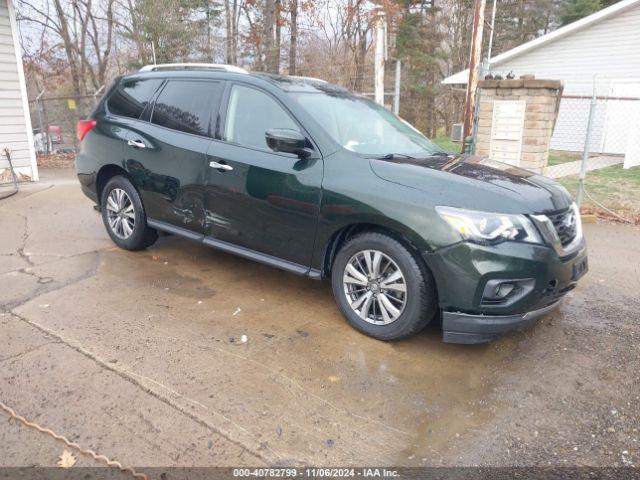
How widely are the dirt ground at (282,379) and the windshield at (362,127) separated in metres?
1.36

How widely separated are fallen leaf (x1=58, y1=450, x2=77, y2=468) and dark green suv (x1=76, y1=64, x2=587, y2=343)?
1947 mm

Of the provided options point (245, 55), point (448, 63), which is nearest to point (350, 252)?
point (245, 55)

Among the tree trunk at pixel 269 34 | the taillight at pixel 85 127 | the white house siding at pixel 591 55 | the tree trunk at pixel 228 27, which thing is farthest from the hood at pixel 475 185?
the tree trunk at pixel 228 27

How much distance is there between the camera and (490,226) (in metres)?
3.05

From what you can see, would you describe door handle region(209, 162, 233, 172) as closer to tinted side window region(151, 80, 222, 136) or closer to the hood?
tinted side window region(151, 80, 222, 136)

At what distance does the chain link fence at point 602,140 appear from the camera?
10.9 meters

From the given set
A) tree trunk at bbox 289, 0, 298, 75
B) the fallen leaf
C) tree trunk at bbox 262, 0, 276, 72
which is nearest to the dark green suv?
the fallen leaf

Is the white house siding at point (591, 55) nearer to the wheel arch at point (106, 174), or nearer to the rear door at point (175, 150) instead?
the rear door at point (175, 150)

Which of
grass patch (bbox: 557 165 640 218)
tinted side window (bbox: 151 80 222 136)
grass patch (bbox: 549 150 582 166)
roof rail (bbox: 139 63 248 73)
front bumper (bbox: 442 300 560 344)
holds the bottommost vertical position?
grass patch (bbox: 557 165 640 218)

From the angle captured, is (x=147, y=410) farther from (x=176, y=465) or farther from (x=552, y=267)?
(x=552, y=267)

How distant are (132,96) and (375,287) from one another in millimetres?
3328

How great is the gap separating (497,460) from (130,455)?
1774 millimetres

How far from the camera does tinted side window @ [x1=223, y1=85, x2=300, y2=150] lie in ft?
13.1

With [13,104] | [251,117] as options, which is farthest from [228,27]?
[251,117]
